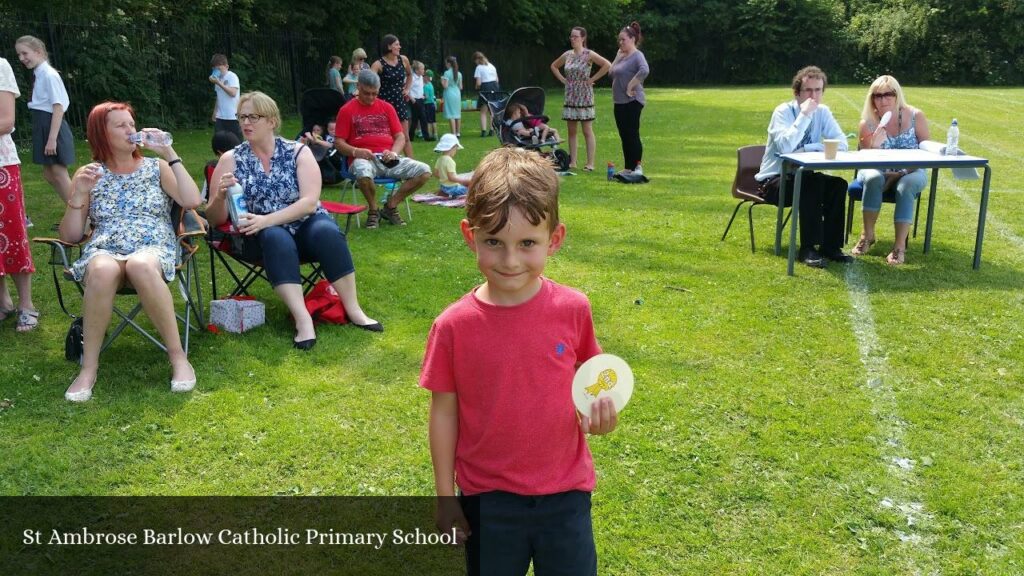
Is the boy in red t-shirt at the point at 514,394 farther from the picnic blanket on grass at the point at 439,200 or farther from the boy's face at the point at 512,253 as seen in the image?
the picnic blanket on grass at the point at 439,200

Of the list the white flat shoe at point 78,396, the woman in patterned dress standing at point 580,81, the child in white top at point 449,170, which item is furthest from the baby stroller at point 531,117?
the white flat shoe at point 78,396

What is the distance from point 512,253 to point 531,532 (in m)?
0.64

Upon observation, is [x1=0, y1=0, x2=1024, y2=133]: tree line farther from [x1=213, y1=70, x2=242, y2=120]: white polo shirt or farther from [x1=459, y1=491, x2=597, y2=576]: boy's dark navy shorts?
[x1=459, y1=491, x2=597, y2=576]: boy's dark navy shorts

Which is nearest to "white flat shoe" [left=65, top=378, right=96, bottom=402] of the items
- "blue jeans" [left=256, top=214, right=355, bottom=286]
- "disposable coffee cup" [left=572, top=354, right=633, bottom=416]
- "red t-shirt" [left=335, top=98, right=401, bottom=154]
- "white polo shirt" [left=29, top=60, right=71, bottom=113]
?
"blue jeans" [left=256, top=214, right=355, bottom=286]

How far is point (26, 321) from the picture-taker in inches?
201

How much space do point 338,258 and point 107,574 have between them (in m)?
2.67

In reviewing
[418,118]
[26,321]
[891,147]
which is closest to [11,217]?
[26,321]

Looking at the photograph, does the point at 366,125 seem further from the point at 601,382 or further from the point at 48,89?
the point at 601,382

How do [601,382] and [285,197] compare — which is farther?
[285,197]

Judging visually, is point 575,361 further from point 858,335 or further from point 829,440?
point 858,335

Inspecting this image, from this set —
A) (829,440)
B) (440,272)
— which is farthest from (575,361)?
(440,272)

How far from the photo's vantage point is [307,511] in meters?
3.14

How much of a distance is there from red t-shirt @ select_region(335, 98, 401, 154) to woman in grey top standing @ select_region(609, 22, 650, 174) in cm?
341

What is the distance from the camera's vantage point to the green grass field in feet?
9.93
